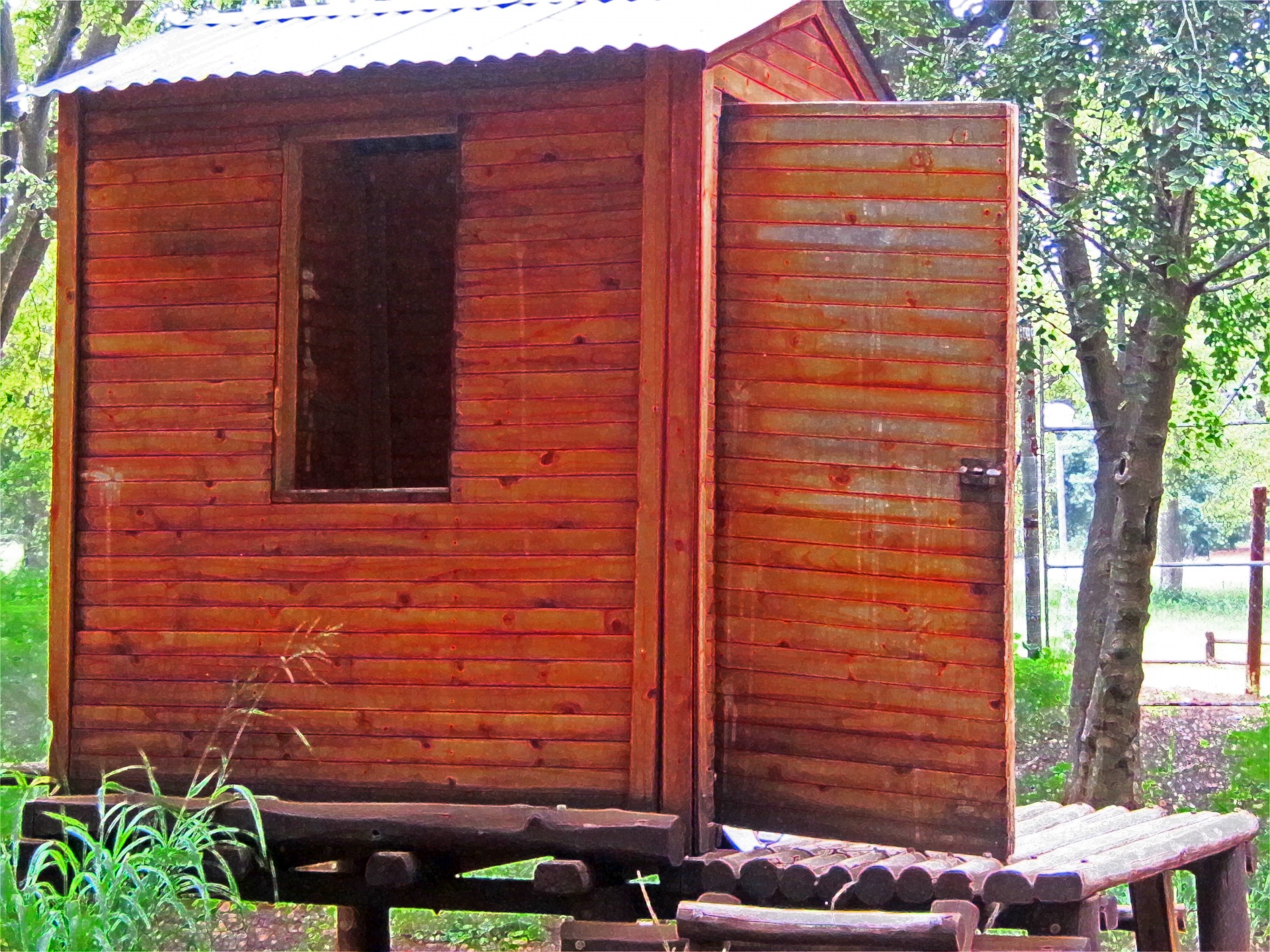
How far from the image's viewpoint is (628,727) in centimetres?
554

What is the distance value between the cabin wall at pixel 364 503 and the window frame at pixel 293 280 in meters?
0.04

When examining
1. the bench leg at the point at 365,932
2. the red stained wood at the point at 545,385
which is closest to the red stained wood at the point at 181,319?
the red stained wood at the point at 545,385

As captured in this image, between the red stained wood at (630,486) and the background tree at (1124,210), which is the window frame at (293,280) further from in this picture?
the background tree at (1124,210)

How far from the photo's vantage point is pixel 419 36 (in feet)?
19.7

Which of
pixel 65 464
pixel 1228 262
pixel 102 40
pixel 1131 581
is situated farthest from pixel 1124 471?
pixel 102 40

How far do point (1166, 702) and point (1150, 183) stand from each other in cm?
743

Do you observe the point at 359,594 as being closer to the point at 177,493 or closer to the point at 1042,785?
the point at 177,493

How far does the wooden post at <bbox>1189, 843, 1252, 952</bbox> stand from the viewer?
7121 mm

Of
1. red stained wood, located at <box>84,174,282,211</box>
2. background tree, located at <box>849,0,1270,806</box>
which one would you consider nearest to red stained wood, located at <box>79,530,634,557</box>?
red stained wood, located at <box>84,174,282,211</box>

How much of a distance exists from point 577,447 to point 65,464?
234cm

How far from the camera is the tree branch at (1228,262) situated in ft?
32.1

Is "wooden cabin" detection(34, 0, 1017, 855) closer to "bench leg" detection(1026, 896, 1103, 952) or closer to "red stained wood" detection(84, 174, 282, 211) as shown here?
"red stained wood" detection(84, 174, 282, 211)

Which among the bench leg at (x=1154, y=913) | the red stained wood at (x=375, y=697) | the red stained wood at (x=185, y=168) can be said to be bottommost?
the bench leg at (x=1154, y=913)

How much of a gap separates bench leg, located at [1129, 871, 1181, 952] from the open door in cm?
253
